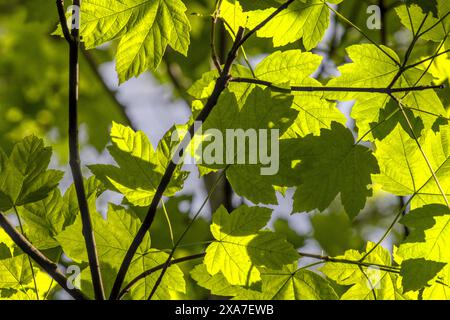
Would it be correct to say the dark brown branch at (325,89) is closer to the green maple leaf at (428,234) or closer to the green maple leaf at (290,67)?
the green maple leaf at (290,67)

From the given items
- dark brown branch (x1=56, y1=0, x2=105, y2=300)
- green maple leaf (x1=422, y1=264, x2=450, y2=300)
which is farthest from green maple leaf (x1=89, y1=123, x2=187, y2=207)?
green maple leaf (x1=422, y1=264, x2=450, y2=300)

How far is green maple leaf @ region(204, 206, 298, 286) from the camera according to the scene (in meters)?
1.19

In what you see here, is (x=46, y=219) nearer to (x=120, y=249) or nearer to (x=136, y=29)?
(x=120, y=249)

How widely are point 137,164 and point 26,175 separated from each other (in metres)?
0.21

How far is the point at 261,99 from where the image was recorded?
118 centimetres

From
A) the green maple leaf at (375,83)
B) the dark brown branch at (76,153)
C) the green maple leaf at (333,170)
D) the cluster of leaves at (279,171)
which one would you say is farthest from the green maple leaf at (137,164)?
the green maple leaf at (375,83)

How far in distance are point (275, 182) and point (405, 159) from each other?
0.32 m

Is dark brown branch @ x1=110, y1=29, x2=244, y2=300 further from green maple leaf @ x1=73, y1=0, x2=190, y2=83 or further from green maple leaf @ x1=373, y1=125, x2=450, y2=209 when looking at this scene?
green maple leaf @ x1=373, y1=125, x2=450, y2=209

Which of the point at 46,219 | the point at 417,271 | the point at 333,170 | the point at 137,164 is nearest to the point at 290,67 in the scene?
the point at 333,170

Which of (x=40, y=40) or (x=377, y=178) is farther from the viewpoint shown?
(x=40, y=40)

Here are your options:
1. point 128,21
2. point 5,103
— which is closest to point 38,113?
point 5,103

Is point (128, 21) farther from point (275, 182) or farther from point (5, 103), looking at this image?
point (5, 103)

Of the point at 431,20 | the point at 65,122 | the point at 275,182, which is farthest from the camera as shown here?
the point at 65,122

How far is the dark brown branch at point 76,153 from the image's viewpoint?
A: 1063 millimetres
